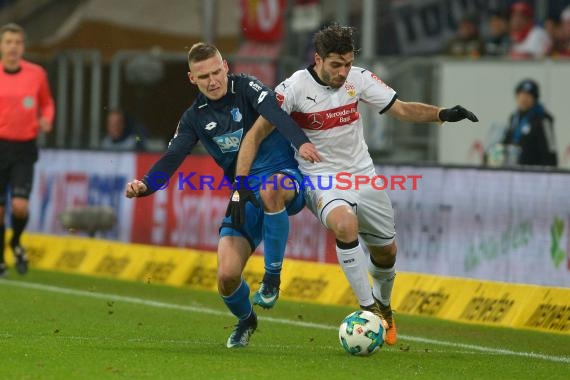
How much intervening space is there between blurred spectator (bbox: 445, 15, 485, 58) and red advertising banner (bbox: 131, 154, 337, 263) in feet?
12.4

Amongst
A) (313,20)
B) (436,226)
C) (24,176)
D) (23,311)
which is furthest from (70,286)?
(313,20)

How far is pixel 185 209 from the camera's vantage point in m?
16.3

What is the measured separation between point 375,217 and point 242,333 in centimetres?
123

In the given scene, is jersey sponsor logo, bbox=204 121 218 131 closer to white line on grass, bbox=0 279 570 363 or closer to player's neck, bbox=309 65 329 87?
player's neck, bbox=309 65 329 87

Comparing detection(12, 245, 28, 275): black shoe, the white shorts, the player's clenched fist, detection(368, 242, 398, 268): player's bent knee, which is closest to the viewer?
the player's clenched fist

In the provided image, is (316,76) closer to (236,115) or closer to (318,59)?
(318,59)

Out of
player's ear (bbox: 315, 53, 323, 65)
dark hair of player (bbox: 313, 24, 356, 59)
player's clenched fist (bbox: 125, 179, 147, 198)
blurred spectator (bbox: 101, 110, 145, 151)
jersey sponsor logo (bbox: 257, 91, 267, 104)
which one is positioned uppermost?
dark hair of player (bbox: 313, 24, 356, 59)

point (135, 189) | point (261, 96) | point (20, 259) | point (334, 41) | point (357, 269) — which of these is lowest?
point (20, 259)

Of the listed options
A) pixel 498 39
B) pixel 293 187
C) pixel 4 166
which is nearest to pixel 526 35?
pixel 498 39

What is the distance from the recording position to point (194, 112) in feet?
32.8

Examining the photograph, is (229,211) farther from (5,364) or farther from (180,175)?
(180,175)

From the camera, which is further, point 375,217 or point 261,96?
point 375,217

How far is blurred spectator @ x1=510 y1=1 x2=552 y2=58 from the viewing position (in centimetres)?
1788

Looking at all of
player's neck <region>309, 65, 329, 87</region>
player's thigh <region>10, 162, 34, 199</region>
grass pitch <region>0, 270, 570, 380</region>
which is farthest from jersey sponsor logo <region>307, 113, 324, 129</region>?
player's thigh <region>10, 162, 34, 199</region>
